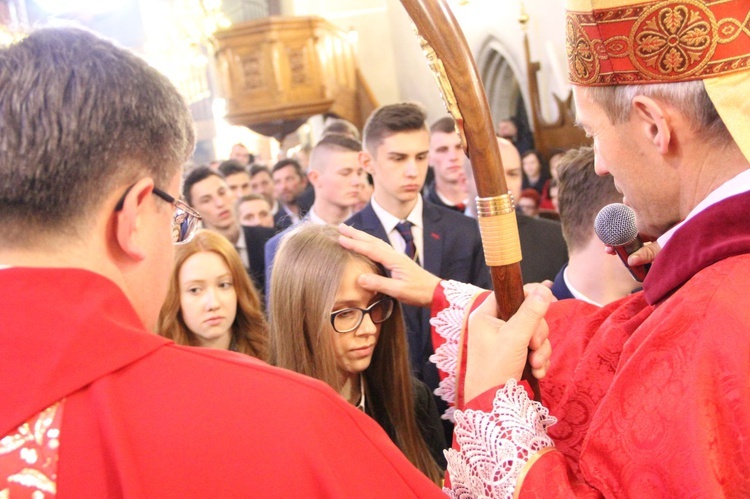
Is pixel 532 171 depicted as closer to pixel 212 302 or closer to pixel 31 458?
pixel 212 302

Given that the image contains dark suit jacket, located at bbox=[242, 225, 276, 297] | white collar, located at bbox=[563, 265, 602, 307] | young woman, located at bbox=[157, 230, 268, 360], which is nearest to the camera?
white collar, located at bbox=[563, 265, 602, 307]

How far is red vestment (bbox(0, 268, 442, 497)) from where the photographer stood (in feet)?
3.57

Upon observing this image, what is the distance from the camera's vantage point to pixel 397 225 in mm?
4145

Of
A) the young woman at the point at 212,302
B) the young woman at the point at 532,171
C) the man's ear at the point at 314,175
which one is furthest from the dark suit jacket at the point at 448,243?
the young woman at the point at 532,171

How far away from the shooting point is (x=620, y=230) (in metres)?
1.99

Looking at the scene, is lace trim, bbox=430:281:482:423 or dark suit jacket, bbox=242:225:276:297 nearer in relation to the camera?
lace trim, bbox=430:281:482:423

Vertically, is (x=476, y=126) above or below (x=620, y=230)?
above

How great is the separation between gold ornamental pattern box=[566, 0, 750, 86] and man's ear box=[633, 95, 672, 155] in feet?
0.13

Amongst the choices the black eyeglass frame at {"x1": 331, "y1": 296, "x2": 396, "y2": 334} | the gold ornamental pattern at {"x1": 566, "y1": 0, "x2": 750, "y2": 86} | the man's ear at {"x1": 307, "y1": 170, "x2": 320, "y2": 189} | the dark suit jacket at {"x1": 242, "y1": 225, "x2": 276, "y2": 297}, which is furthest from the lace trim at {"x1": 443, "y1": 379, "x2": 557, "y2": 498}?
the man's ear at {"x1": 307, "y1": 170, "x2": 320, "y2": 189}

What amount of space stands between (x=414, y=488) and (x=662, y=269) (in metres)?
0.62

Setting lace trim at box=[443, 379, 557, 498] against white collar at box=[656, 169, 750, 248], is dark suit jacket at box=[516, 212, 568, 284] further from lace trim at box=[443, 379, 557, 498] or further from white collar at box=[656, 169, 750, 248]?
white collar at box=[656, 169, 750, 248]

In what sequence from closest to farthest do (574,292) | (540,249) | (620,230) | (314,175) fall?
(620,230) < (574,292) < (540,249) < (314,175)

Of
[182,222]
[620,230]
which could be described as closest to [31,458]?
[182,222]

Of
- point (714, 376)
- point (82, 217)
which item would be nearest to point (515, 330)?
point (714, 376)
